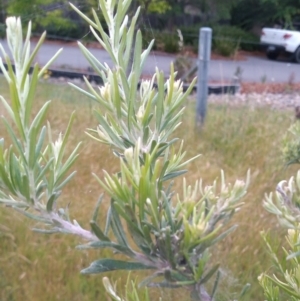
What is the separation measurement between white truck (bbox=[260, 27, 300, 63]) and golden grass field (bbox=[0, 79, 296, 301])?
11290mm

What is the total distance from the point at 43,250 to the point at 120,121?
1540 mm

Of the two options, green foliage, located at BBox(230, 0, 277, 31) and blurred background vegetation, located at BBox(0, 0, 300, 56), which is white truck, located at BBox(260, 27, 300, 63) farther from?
green foliage, located at BBox(230, 0, 277, 31)

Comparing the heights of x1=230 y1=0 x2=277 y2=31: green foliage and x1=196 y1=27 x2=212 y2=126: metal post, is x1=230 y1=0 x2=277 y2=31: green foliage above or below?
below

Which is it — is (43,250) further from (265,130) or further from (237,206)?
(265,130)

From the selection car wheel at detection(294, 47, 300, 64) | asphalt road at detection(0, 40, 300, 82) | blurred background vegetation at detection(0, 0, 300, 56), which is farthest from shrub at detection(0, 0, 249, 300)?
car wheel at detection(294, 47, 300, 64)

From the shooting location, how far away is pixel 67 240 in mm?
1991

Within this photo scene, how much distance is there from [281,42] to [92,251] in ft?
43.4

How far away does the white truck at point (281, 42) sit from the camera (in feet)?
45.8

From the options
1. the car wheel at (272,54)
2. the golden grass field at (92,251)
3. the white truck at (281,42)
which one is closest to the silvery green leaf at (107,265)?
the golden grass field at (92,251)

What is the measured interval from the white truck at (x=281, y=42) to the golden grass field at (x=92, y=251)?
1129cm

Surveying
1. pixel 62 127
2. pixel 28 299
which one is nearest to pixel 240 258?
pixel 28 299

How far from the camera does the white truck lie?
14.0m

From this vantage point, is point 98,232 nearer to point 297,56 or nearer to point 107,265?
point 107,265

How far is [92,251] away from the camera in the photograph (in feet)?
6.29
